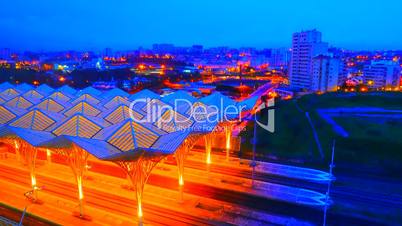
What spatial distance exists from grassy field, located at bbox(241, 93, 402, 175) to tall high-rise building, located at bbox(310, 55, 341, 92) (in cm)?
2615

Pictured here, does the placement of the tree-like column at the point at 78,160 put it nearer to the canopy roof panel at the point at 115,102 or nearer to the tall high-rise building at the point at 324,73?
the canopy roof panel at the point at 115,102

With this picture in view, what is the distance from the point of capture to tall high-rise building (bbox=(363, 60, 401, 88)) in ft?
305

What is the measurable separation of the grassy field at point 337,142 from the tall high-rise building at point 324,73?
26149 mm

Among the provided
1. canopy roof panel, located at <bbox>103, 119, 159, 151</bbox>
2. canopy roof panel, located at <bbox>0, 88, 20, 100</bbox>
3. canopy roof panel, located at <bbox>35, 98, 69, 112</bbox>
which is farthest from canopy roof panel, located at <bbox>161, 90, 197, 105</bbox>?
canopy roof panel, located at <bbox>0, 88, 20, 100</bbox>

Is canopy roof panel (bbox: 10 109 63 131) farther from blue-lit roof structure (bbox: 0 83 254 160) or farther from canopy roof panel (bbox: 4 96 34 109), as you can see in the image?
canopy roof panel (bbox: 4 96 34 109)

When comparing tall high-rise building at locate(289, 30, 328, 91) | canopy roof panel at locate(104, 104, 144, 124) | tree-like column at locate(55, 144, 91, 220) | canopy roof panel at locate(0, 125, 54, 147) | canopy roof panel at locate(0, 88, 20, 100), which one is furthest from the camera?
tall high-rise building at locate(289, 30, 328, 91)

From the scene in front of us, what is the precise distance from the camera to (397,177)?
113 ft

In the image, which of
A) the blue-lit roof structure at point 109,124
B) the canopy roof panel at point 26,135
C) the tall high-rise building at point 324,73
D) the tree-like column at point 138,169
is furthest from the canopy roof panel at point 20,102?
the tall high-rise building at point 324,73

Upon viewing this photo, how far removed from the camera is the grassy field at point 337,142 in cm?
3750

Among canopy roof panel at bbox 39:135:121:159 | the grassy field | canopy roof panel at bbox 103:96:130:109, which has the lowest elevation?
the grassy field

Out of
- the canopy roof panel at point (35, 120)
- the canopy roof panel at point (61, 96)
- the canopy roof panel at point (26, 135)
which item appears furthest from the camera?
the canopy roof panel at point (61, 96)

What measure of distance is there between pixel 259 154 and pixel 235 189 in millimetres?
10416

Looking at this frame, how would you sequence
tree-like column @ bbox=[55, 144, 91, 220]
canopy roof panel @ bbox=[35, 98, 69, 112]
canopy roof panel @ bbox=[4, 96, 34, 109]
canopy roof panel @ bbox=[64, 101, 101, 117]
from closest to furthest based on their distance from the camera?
tree-like column @ bbox=[55, 144, 91, 220]
canopy roof panel @ bbox=[64, 101, 101, 117]
canopy roof panel @ bbox=[35, 98, 69, 112]
canopy roof panel @ bbox=[4, 96, 34, 109]

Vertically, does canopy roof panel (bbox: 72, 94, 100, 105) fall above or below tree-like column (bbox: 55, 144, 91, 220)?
above
